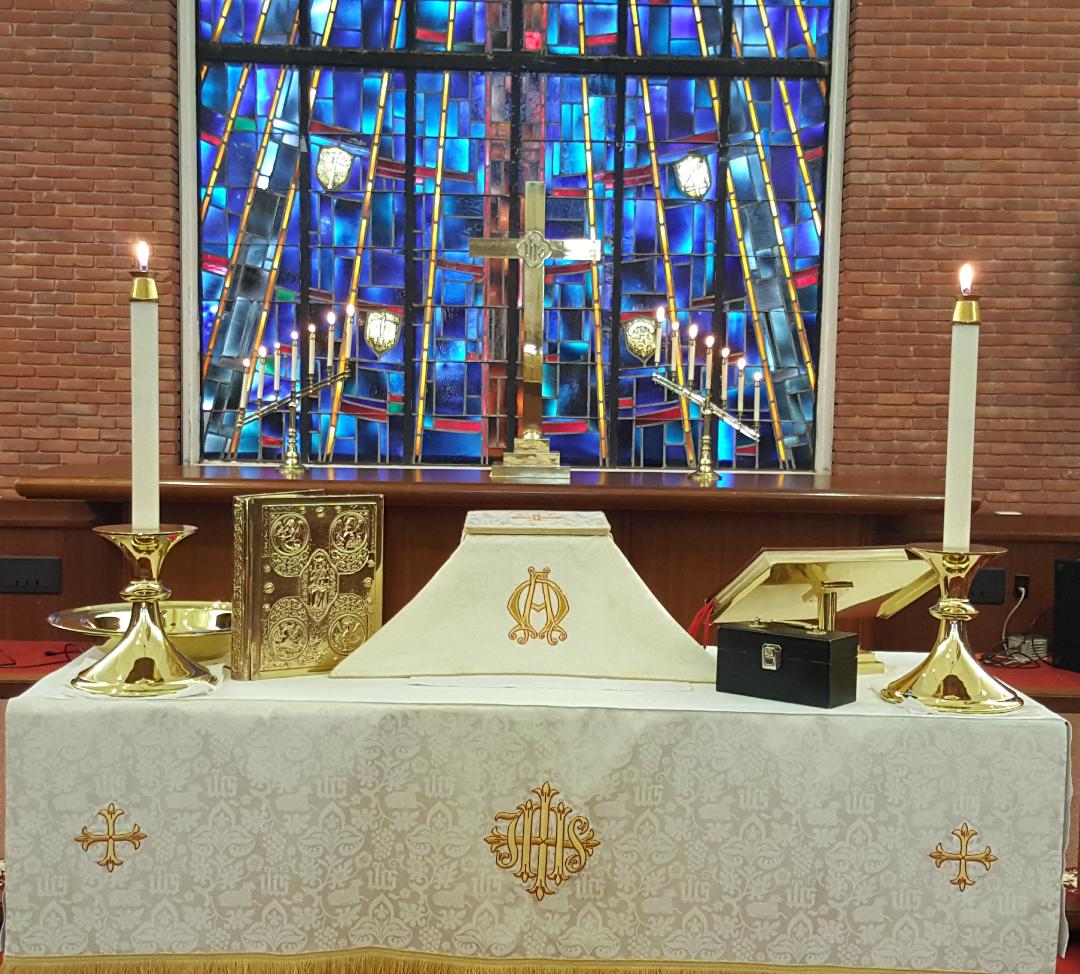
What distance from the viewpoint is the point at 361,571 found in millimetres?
1792

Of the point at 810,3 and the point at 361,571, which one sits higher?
the point at 810,3

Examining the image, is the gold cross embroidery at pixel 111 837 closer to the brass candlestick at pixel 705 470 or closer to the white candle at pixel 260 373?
the brass candlestick at pixel 705 470

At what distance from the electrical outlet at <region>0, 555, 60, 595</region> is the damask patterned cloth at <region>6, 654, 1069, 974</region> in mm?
2746

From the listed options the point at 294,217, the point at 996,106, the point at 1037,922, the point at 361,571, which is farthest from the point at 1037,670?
the point at 294,217

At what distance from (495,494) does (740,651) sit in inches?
88.0

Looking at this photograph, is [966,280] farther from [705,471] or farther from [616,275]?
[616,275]

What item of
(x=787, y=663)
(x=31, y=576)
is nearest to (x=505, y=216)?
(x=31, y=576)

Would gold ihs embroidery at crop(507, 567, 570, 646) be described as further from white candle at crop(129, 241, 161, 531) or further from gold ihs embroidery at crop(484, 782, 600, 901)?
white candle at crop(129, 241, 161, 531)

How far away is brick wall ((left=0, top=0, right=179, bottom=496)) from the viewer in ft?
19.6

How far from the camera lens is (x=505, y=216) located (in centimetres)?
663

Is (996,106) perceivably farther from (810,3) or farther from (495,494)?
(495,494)

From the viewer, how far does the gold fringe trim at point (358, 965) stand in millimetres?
1567

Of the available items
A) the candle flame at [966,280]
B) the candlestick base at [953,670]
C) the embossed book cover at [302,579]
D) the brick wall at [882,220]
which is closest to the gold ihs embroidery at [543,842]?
the embossed book cover at [302,579]

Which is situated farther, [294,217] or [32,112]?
[294,217]
